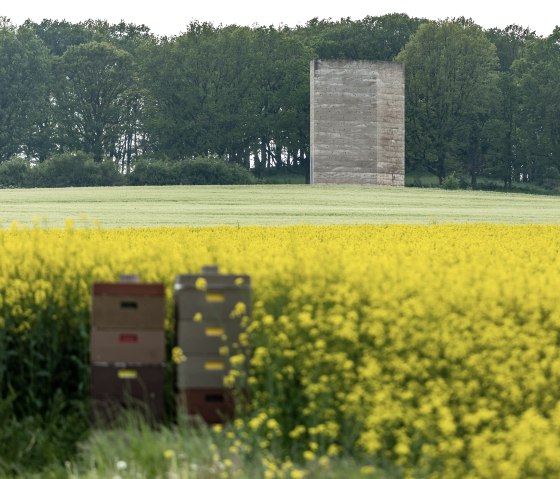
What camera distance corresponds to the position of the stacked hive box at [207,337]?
253 inches

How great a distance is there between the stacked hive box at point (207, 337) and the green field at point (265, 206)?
47.5ft

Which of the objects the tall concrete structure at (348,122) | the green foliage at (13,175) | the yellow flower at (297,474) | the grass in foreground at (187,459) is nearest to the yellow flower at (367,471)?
the grass in foreground at (187,459)

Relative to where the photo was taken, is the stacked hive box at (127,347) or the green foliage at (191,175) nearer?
the stacked hive box at (127,347)

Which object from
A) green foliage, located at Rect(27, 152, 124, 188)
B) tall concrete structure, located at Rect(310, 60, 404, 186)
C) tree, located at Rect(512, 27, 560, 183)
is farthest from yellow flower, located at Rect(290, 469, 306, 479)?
tree, located at Rect(512, 27, 560, 183)

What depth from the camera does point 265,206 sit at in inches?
1186

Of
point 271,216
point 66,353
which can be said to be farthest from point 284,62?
point 66,353

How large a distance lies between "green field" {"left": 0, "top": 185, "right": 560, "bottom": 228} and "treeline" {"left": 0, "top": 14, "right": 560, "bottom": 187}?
2023cm

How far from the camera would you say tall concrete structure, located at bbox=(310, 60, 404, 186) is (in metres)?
41.8

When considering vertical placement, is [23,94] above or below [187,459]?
above

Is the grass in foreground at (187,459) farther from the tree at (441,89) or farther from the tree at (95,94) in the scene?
the tree at (95,94)

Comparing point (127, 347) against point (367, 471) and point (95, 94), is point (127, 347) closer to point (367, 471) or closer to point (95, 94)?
point (367, 471)

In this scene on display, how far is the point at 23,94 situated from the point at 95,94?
4231 mm

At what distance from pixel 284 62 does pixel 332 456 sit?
5800cm

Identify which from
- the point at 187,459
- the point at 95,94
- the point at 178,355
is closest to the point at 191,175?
the point at 95,94
